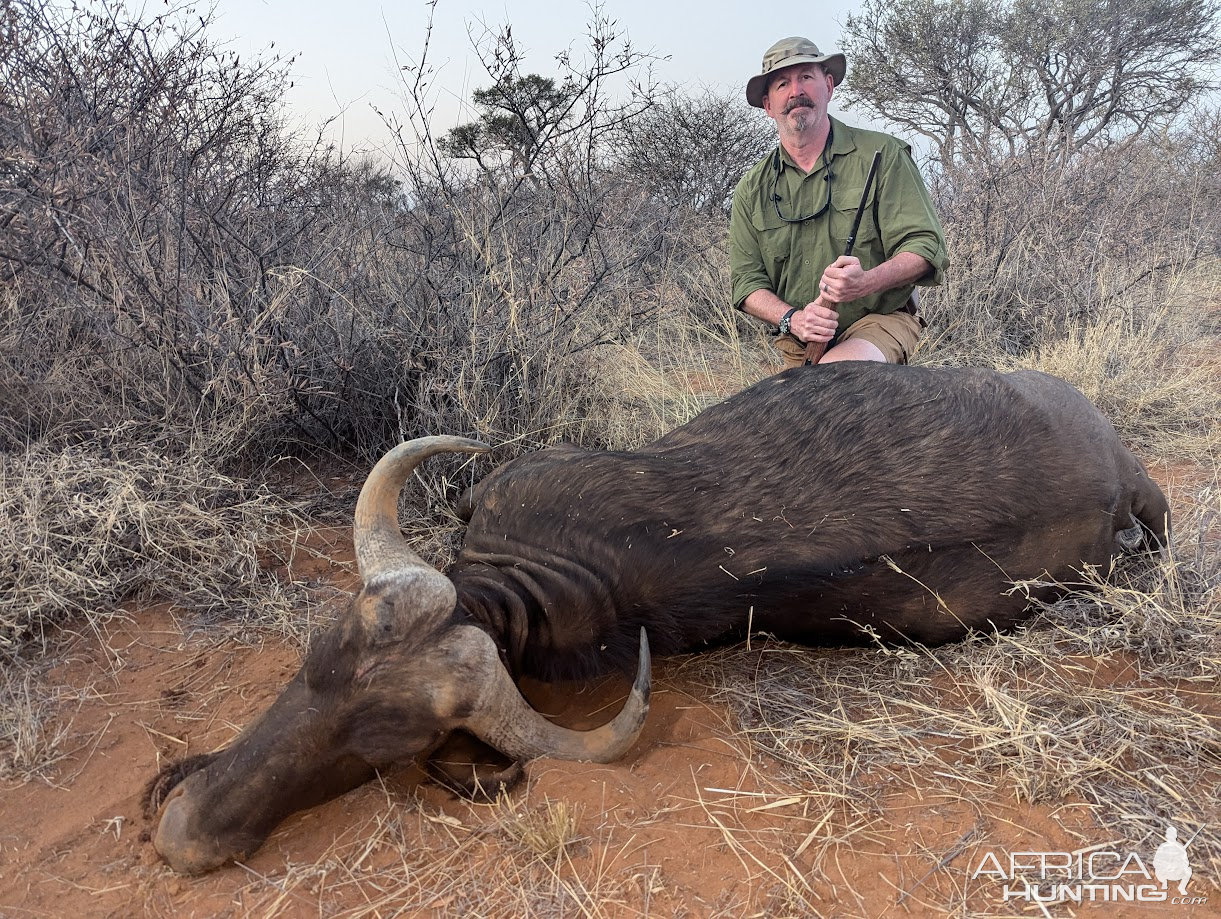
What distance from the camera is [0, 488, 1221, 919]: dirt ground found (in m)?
1.81

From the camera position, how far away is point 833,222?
4.06 m

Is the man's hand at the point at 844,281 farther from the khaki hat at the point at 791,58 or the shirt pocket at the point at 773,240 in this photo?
the khaki hat at the point at 791,58

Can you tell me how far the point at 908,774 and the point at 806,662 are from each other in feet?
1.99

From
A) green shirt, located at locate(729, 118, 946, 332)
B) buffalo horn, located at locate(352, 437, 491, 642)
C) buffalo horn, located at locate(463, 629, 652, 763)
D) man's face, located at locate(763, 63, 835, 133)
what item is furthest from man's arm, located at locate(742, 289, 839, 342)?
buffalo horn, located at locate(463, 629, 652, 763)

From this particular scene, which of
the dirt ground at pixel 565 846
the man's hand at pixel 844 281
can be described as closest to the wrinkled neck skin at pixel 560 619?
the dirt ground at pixel 565 846

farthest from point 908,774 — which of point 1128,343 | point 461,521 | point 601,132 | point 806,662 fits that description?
point 1128,343

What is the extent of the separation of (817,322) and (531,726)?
2.47 m

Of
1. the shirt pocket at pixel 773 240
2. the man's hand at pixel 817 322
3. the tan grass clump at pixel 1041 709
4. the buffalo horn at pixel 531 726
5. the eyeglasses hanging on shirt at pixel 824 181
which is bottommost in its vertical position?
the tan grass clump at pixel 1041 709

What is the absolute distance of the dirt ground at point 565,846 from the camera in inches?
71.1

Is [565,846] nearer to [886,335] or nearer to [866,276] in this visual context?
[866,276]

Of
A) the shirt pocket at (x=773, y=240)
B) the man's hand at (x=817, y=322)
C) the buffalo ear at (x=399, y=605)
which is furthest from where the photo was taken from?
the shirt pocket at (x=773, y=240)

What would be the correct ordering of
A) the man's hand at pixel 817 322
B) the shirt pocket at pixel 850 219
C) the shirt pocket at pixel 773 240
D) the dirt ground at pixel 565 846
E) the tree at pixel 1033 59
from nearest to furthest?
the dirt ground at pixel 565 846 < the man's hand at pixel 817 322 < the shirt pocket at pixel 850 219 < the shirt pocket at pixel 773 240 < the tree at pixel 1033 59

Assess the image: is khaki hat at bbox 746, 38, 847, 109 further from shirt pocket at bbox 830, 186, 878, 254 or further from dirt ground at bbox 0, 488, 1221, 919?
dirt ground at bbox 0, 488, 1221, 919

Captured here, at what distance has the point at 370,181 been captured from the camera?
6117 millimetres
